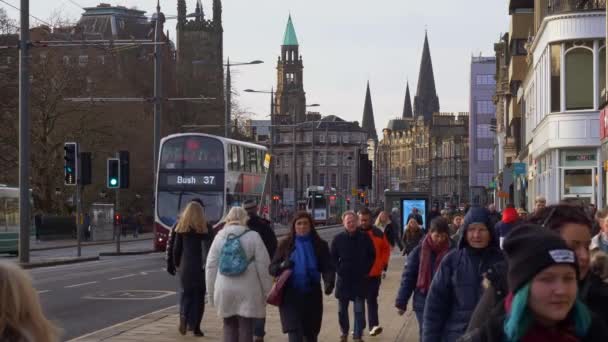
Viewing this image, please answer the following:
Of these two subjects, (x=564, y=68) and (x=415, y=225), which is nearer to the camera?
Result: (x=415, y=225)

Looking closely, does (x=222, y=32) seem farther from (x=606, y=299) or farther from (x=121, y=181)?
(x=606, y=299)

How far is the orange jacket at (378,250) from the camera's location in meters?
15.9

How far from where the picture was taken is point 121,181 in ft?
133

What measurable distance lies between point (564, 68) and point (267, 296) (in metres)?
28.4

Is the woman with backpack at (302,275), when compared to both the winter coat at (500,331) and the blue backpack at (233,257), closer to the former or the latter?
the blue backpack at (233,257)

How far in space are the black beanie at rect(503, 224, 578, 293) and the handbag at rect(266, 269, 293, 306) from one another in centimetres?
788

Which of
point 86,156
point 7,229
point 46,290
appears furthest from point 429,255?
point 7,229

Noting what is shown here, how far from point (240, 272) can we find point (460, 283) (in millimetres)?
4321

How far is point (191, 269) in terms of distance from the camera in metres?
15.4

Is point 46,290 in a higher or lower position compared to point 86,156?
lower

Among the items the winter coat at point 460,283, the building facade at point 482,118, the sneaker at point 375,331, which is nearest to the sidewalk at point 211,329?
the sneaker at point 375,331

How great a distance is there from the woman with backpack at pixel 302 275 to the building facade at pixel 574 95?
2513 centimetres

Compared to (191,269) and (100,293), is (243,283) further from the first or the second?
(100,293)

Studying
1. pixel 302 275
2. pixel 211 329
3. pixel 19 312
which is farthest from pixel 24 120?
pixel 19 312
